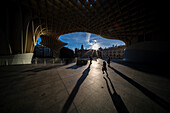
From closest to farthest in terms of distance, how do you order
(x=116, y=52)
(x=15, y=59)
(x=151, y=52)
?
1. (x=15, y=59)
2. (x=151, y=52)
3. (x=116, y=52)

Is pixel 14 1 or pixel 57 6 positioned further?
pixel 57 6

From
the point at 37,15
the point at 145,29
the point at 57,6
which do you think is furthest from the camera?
the point at 145,29

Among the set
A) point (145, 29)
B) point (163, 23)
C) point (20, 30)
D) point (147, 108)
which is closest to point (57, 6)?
point (20, 30)

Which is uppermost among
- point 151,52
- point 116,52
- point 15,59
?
point 116,52

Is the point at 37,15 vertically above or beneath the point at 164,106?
above

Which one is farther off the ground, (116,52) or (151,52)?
(116,52)

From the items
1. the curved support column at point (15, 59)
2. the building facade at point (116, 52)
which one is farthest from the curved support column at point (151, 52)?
the building facade at point (116, 52)

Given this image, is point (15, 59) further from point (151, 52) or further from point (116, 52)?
point (116, 52)

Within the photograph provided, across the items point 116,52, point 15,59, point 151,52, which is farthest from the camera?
point 116,52

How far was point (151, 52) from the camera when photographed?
457 inches

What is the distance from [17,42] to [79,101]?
15.2 metres

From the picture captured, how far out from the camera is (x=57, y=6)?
920 centimetres

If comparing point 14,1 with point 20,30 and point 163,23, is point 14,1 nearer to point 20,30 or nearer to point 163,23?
point 20,30

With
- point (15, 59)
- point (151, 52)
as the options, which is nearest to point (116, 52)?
point (151, 52)
